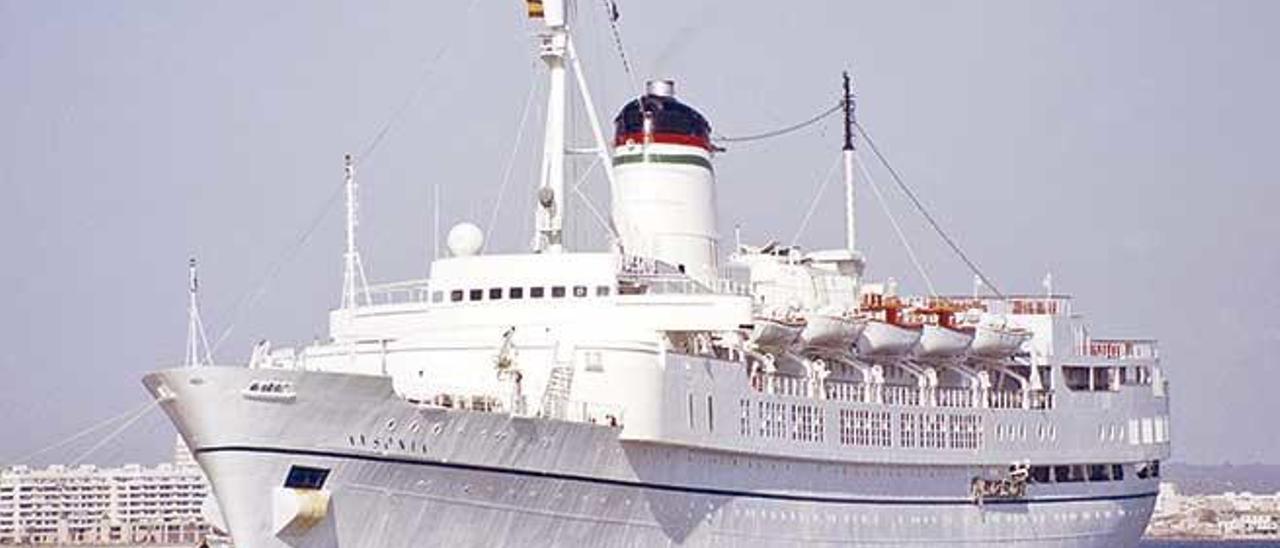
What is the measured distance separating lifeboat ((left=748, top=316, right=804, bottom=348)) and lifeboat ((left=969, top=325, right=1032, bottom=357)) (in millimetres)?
9088

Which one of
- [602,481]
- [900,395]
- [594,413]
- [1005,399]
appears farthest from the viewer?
[1005,399]

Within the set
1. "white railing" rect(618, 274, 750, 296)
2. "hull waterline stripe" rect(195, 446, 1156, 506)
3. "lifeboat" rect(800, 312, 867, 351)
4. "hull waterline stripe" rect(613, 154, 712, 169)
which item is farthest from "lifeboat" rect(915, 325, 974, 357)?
"hull waterline stripe" rect(613, 154, 712, 169)

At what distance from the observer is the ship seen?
43.2 metres

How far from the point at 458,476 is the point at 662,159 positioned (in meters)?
15.4

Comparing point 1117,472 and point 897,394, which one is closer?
point 897,394

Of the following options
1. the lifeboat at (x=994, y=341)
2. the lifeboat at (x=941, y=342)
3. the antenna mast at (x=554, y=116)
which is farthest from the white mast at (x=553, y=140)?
the lifeboat at (x=994, y=341)

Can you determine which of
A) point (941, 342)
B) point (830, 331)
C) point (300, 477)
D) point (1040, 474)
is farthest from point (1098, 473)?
point (300, 477)

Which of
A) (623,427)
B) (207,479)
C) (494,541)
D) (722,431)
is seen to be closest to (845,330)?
(722,431)

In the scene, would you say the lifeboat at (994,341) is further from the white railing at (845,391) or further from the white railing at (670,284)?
the white railing at (670,284)

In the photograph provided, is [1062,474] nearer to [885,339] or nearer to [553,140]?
[885,339]

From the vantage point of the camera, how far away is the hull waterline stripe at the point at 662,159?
5769 cm

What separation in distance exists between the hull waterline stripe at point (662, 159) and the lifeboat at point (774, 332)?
6006 millimetres

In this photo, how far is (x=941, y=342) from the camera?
59.7 meters

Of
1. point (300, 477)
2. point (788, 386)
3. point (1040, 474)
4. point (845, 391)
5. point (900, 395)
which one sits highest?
point (900, 395)
